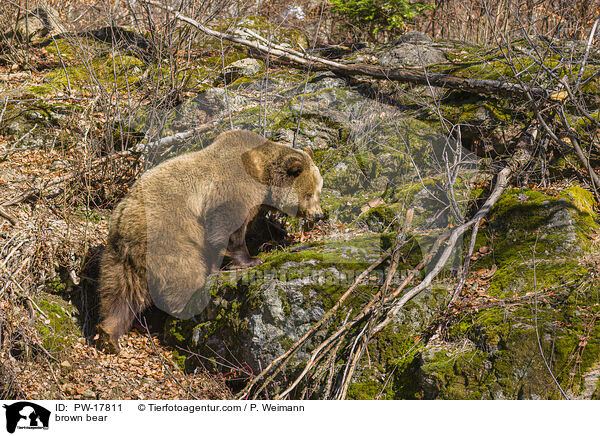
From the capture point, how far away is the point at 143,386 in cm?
454

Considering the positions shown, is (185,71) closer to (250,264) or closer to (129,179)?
(129,179)

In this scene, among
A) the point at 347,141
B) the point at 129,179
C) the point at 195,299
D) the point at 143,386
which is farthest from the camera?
the point at 347,141

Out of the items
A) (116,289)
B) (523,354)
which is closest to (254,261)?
(116,289)

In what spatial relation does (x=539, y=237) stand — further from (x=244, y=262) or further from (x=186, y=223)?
(x=186, y=223)

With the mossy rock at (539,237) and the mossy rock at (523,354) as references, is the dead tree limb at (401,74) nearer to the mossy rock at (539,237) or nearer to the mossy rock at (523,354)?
the mossy rock at (539,237)

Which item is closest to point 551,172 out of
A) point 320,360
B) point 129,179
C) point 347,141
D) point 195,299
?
point 347,141

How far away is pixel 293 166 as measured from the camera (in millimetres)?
5340

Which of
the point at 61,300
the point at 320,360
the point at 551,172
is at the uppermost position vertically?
the point at 551,172

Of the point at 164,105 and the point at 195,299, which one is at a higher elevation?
the point at 164,105

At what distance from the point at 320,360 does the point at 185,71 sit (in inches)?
253
